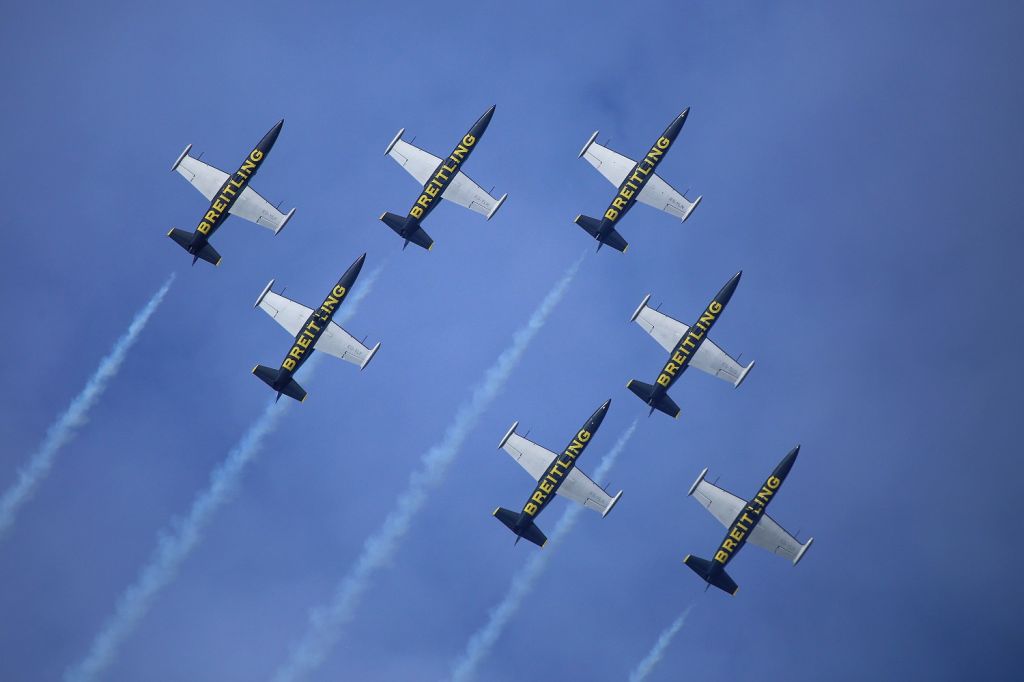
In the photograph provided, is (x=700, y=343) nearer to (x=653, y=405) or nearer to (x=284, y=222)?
(x=653, y=405)

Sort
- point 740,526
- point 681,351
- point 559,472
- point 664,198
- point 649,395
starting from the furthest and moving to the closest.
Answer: point 664,198 → point 740,526 → point 681,351 → point 649,395 → point 559,472

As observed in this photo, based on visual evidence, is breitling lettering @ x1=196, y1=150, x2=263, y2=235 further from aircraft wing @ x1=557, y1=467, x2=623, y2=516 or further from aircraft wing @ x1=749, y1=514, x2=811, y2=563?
aircraft wing @ x1=749, y1=514, x2=811, y2=563

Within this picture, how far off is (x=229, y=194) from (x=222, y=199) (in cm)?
63

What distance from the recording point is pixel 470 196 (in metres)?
100

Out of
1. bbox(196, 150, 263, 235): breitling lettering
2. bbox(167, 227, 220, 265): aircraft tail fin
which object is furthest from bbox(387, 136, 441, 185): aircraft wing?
bbox(167, 227, 220, 265): aircraft tail fin

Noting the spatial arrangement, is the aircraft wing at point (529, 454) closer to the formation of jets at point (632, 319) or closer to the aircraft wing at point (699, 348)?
the formation of jets at point (632, 319)

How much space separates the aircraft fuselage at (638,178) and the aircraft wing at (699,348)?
20.9ft

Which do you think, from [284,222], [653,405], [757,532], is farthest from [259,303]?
[757,532]

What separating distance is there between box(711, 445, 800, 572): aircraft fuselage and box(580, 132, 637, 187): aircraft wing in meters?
24.2

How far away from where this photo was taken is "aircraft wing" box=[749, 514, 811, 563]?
331ft

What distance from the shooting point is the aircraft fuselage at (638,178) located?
99.0m

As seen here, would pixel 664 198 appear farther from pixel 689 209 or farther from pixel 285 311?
pixel 285 311

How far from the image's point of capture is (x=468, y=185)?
100250 mm

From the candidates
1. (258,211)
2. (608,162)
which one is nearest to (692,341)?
(608,162)
